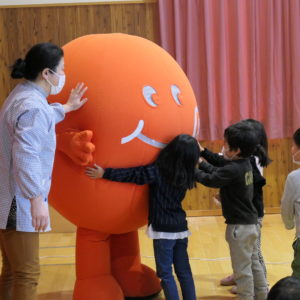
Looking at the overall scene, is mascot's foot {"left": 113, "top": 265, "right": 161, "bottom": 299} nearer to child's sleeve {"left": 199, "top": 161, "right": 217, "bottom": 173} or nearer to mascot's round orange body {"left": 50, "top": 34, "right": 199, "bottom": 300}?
mascot's round orange body {"left": 50, "top": 34, "right": 199, "bottom": 300}

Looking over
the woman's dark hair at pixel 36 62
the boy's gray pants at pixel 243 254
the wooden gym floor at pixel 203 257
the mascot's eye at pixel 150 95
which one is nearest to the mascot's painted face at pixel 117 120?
the mascot's eye at pixel 150 95

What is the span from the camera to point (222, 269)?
3766 mm

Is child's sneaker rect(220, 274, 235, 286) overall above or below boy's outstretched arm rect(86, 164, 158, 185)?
below

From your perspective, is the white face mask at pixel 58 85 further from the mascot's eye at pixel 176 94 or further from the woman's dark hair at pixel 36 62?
the mascot's eye at pixel 176 94

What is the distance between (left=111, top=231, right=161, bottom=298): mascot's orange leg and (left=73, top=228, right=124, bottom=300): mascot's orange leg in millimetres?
187

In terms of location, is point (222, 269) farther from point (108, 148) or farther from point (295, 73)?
point (295, 73)

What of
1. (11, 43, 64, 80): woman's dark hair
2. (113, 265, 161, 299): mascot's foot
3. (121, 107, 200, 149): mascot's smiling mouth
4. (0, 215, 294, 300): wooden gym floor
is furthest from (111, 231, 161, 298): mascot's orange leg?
(11, 43, 64, 80): woman's dark hair

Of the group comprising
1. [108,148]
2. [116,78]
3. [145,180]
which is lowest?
[145,180]

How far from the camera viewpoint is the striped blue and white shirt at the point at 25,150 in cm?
219

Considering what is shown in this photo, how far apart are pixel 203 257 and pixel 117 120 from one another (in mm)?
1739

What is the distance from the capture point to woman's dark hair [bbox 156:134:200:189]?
2.71m

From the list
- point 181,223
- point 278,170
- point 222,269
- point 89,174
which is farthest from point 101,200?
point 278,170

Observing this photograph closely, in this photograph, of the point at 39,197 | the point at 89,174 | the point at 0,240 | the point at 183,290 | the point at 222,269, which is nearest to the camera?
the point at 39,197

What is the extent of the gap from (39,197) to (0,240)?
0.36 meters
